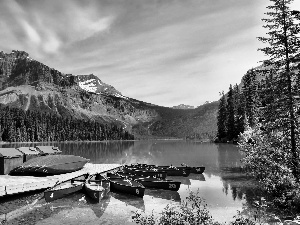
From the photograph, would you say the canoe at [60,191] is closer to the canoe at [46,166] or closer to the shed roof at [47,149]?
the canoe at [46,166]

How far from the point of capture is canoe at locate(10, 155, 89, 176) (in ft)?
107

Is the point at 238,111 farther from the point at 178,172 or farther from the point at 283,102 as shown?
the point at 283,102

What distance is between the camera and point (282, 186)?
24531 millimetres

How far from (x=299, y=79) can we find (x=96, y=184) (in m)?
22.5

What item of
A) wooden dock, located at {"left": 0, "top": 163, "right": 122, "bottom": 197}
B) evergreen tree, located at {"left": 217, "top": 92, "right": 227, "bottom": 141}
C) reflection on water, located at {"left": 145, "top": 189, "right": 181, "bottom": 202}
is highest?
evergreen tree, located at {"left": 217, "top": 92, "right": 227, "bottom": 141}

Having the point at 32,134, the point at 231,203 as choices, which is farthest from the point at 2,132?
the point at 231,203

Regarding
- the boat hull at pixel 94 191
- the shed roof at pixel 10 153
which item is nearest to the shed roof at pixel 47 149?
the shed roof at pixel 10 153

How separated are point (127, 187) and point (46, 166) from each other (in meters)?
11.0

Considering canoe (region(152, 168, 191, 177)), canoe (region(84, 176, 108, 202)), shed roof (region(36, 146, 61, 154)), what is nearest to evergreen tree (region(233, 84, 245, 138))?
canoe (region(152, 168, 191, 177))

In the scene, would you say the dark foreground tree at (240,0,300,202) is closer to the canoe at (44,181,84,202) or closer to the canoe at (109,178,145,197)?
the canoe at (109,178,145,197)

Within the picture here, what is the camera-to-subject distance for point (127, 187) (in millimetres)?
28391

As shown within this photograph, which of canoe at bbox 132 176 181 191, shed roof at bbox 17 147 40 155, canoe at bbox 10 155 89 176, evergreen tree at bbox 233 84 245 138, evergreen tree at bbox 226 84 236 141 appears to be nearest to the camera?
canoe at bbox 132 176 181 191

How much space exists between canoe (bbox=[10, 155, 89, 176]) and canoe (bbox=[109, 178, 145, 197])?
7.48 m

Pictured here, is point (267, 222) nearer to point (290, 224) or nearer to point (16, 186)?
point (290, 224)
